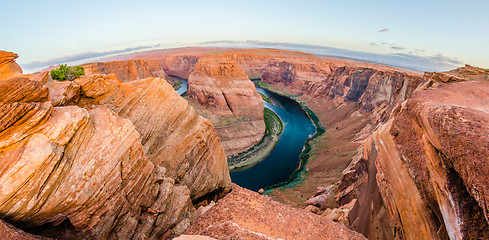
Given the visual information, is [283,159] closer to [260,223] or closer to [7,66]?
[260,223]

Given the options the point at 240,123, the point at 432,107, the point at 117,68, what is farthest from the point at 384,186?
the point at 117,68

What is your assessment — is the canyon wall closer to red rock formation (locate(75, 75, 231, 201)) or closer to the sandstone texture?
red rock formation (locate(75, 75, 231, 201))

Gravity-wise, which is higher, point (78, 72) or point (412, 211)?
point (78, 72)

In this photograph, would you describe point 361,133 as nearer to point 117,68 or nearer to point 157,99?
point 157,99

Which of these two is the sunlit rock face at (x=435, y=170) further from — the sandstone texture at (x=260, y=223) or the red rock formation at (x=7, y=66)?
the red rock formation at (x=7, y=66)

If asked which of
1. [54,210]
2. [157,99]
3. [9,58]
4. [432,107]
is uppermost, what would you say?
[9,58]

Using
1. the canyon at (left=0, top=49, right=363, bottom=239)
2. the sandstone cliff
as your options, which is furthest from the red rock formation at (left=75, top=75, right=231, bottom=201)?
the sandstone cliff
